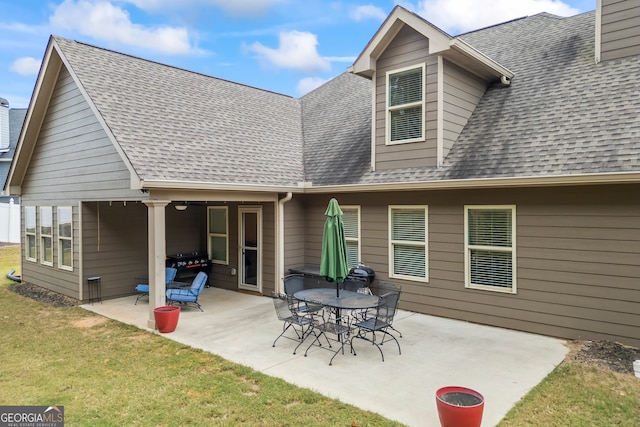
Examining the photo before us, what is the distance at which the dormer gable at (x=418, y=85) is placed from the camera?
7562 millimetres

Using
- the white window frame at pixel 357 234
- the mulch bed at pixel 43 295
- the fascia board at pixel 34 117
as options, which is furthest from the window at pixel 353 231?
the fascia board at pixel 34 117

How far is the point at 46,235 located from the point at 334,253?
8205 millimetres

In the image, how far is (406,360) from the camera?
218 inches

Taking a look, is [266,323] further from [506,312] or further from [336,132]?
[336,132]

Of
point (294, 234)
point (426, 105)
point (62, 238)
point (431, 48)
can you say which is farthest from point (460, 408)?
point (62, 238)

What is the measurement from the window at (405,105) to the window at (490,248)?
6.02ft

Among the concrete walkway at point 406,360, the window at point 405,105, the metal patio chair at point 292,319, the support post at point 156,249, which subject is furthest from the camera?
the window at point 405,105

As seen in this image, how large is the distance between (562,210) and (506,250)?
1.03m

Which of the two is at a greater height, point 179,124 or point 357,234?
point 179,124

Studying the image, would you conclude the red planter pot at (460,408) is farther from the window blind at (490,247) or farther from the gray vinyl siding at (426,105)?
the gray vinyl siding at (426,105)

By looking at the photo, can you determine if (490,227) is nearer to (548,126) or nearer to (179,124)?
(548,126)

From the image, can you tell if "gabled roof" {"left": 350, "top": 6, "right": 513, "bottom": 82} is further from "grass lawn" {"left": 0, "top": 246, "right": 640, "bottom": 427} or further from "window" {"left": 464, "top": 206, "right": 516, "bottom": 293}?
"grass lawn" {"left": 0, "top": 246, "right": 640, "bottom": 427}

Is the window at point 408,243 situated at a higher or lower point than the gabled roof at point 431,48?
lower
